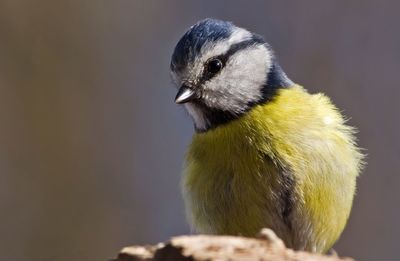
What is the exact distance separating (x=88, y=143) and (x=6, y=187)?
1.08ft

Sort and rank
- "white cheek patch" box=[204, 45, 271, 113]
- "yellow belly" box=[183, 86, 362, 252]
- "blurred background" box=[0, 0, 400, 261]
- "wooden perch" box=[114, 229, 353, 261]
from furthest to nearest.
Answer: "blurred background" box=[0, 0, 400, 261] < "white cheek patch" box=[204, 45, 271, 113] < "yellow belly" box=[183, 86, 362, 252] < "wooden perch" box=[114, 229, 353, 261]

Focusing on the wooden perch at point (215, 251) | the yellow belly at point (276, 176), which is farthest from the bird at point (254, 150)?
the wooden perch at point (215, 251)

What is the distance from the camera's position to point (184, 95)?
1938mm

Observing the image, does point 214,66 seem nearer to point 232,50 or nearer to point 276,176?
point 232,50

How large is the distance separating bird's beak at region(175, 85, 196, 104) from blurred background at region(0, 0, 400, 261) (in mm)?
1038

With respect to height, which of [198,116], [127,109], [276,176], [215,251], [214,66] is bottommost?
[215,251]

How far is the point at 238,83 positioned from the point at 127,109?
4.20ft

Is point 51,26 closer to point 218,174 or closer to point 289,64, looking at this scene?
point 289,64

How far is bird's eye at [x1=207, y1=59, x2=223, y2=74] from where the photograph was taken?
1.97 m

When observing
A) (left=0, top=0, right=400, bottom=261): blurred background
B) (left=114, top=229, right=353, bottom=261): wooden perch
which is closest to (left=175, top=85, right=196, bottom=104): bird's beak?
(left=114, top=229, right=353, bottom=261): wooden perch

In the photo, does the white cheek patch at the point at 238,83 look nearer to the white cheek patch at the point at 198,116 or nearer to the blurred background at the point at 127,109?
the white cheek patch at the point at 198,116

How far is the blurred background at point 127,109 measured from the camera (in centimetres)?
296

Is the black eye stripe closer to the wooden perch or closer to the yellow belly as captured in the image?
the yellow belly

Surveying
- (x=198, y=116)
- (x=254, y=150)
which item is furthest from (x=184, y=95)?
(x=254, y=150)
